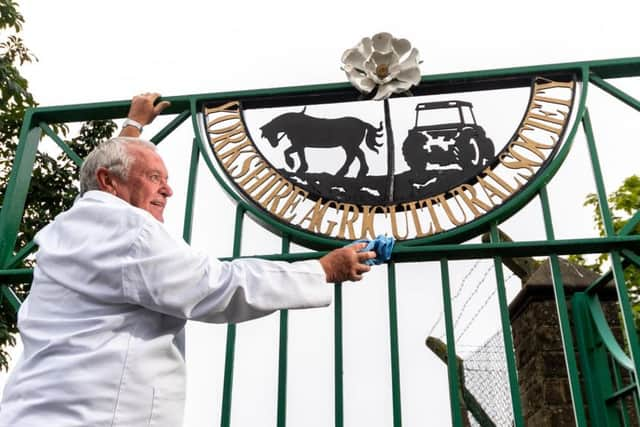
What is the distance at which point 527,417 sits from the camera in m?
3.61

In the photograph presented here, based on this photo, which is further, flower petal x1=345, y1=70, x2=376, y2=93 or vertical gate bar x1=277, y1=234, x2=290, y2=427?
flower petal x1=345, y1=70, x2=376, y2=93

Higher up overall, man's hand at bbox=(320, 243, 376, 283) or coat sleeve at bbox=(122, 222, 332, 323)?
man's hand at bbox=(320, 243, 376, 283)

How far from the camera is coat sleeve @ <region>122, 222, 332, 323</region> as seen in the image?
4.33 feet

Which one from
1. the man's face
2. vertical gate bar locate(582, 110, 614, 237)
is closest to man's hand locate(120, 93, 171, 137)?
the man's face

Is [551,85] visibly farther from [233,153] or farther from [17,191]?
[17,191]

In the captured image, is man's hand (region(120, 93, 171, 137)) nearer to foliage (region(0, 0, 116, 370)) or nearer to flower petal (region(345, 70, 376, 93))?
flower petal (region(345, 70, 376, 93))

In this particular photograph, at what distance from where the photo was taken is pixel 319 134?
2.51 meters

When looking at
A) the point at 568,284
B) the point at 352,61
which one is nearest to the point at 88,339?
the point at 352,61

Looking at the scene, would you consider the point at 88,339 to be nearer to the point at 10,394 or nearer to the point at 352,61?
the point at 10,394

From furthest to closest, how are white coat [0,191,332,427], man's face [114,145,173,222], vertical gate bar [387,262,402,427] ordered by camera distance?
vertical gate bar [387,262,402,427] → man's face [114,145,173,222] → white coat [0,191,332,427]

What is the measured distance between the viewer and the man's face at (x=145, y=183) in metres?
1.59

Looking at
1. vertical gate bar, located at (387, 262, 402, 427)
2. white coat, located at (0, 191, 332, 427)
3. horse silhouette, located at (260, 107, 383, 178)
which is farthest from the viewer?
horse silhouette, located at (260, 107, 383, 178)

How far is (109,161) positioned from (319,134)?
109 cm

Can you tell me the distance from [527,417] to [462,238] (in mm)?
1973
